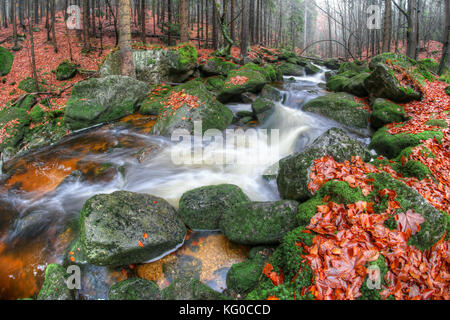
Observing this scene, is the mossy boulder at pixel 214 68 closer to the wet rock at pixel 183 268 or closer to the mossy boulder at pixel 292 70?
the mossy boulder at pixel 292 70

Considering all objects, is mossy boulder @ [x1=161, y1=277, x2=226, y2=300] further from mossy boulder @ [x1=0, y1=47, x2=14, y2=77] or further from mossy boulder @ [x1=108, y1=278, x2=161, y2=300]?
mossy boulder @ [x1=0, y1=47, x2=14, y2=77]

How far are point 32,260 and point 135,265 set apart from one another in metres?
1.62

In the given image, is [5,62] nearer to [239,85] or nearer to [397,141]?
[239,85]

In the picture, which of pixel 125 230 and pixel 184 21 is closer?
pixel 125 230

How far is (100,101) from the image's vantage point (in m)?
9.10

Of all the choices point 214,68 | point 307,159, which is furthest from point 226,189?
point 214,68

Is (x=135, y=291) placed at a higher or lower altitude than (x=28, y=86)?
lower

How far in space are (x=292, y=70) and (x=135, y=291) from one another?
58.7ft

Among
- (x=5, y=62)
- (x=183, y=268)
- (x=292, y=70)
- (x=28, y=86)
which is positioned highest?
(x=5, y=62)

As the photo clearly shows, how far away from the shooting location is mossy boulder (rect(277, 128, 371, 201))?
4.27 metres

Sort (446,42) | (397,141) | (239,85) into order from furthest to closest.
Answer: (446,42)
(239,85)
(397,141)

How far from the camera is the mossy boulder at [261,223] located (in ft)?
11.9

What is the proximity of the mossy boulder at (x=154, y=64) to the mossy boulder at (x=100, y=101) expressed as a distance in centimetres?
206
